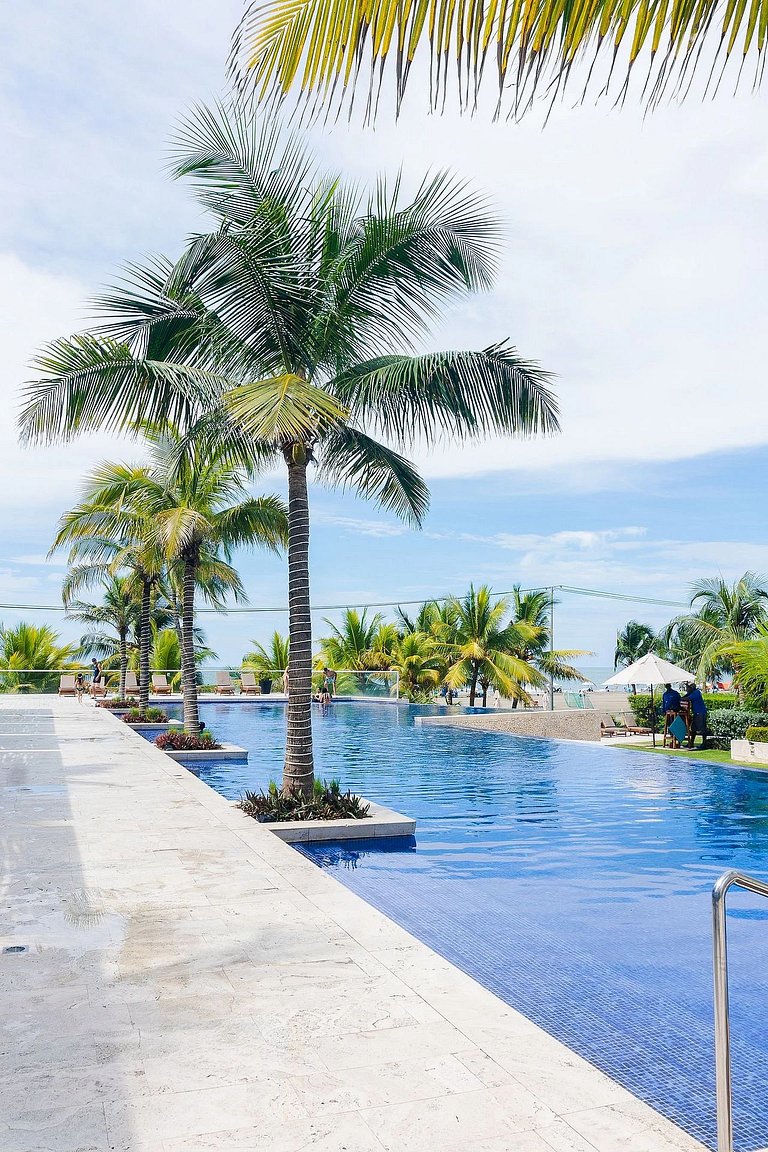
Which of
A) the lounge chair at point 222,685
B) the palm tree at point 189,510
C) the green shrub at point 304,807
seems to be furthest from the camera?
the lounge chair at point 222,685

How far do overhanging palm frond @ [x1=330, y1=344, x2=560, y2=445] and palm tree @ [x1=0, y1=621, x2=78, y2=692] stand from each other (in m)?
30.9

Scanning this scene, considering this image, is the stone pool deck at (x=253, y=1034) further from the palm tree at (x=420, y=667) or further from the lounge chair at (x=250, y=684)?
the lounge chair at (x=250, y=684)

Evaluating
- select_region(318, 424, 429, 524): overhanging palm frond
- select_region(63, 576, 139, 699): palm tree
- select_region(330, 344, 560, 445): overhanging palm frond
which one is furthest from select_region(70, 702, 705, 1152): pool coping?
select_region(63, 576, 139, 699): palm tree

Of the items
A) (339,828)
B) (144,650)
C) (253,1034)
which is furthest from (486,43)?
→ (144,650)

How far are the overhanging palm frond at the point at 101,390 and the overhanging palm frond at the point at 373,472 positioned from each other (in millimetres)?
1393

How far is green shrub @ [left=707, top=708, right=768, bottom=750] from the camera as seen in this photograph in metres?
16.1

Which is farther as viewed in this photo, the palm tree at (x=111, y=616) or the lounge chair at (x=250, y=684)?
the lounge chair at (x=250, y=684)

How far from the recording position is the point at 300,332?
30.4 feet

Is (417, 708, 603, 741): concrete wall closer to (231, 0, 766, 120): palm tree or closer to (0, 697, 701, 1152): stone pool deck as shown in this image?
(0, 697, 701, 1152): stone pool deck

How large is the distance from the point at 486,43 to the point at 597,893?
6.63 metres

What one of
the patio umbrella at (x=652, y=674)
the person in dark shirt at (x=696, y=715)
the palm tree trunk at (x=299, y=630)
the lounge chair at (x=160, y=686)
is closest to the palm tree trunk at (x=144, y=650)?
the lounge chair at (x=160, y=686)

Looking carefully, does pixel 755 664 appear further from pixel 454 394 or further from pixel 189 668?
pixel 189 668

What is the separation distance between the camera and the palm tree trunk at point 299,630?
938 centimetres

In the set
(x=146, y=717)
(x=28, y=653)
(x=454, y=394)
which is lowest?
(x=146, y=717)
